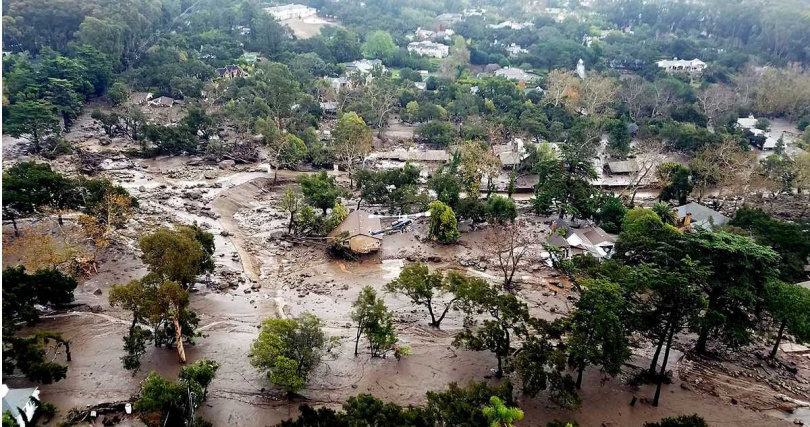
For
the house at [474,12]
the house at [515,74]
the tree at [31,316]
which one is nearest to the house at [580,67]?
the house at [515,74]

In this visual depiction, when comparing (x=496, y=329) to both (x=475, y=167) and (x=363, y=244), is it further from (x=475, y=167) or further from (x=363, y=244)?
(x=475, y=167)

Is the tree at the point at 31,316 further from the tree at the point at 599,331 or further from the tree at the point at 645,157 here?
the tree at the point at 645,157

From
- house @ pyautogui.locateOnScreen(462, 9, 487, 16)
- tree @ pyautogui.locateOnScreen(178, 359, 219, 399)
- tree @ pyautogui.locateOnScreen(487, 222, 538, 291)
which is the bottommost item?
tree @ pyautogui.locateOnScreen(487, 222, 538, 291)

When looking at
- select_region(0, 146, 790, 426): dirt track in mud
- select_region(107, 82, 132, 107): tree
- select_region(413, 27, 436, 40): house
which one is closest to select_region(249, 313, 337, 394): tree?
select_region(0, 146, 790, 426): dirt track in mud

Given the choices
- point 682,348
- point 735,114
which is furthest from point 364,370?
point 735,114

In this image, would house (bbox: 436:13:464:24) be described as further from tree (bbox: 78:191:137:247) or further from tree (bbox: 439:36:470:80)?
tree (bbox: 78:191:137:247)
